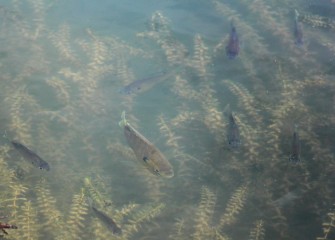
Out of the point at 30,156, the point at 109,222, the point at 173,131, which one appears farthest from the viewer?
the point at 173,131

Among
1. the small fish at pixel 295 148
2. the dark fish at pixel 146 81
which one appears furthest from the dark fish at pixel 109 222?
the dark fish at pixel 146 81

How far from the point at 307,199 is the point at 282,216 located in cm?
69

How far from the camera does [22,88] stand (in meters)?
9.19

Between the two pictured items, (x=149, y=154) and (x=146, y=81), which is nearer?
(x=149, y=154)

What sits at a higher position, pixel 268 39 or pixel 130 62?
pixel 268 39

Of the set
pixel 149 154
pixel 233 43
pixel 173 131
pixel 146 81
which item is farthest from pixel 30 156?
pixel 233 43

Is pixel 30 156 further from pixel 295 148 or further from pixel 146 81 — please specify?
pixel 295 148

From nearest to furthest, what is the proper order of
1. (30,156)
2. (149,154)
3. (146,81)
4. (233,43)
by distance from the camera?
(149,154), (30,156), (233,43), (146,81)

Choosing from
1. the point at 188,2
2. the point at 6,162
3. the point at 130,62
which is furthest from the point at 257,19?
the point at 6,162

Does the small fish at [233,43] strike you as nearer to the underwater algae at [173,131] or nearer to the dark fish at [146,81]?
the dark fish at [146,81]

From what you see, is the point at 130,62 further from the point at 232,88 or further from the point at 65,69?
the point at 232,88

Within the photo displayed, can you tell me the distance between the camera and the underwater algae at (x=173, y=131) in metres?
6.20

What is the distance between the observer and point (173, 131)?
857 centimetres

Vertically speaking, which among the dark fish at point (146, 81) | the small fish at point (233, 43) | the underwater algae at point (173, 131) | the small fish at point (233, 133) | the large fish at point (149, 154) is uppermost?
the small fish at point (233, 43)
